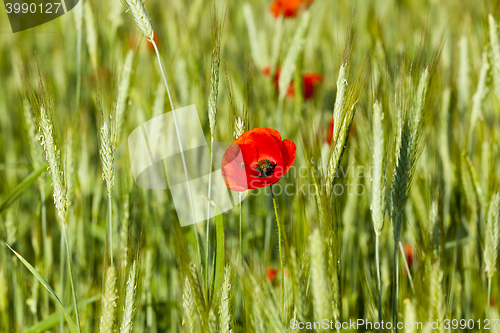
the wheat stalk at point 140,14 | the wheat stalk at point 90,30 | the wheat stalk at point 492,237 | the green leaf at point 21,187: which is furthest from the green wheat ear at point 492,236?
the wheat stalk at point 90,30

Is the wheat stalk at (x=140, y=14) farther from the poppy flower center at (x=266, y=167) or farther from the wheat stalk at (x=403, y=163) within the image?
the wheat stalk at (x=403, y=163)

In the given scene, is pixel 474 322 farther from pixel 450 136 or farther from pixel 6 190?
pixel 6 190

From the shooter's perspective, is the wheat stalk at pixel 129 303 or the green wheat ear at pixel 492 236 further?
the green wheat ear at pixel 492 236

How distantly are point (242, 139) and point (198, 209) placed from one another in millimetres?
224

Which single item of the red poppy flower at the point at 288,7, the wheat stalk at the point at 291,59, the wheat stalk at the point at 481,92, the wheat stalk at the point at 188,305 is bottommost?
the wheat stalk at the point at 188,305

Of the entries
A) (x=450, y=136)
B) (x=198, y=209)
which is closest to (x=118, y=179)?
(x=198, y=209)

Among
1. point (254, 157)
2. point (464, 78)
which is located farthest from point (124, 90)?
point (464, 78)

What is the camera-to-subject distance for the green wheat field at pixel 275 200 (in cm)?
46

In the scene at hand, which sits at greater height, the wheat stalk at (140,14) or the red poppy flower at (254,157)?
the wheat stalk at (140,14)

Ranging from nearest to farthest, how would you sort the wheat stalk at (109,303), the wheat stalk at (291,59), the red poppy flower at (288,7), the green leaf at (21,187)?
the wheat stalk at (109,303) < the green leaf at (21,187) < the wheat stalk at (291,59) < the red poppy flower at (288,7)

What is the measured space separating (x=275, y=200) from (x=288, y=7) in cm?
87

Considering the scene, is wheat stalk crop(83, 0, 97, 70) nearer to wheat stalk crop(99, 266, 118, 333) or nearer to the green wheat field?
the green wheat field

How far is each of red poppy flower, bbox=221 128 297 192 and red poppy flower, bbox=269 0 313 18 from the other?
0.81 m

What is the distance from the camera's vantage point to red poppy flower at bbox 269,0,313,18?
1191 mm
